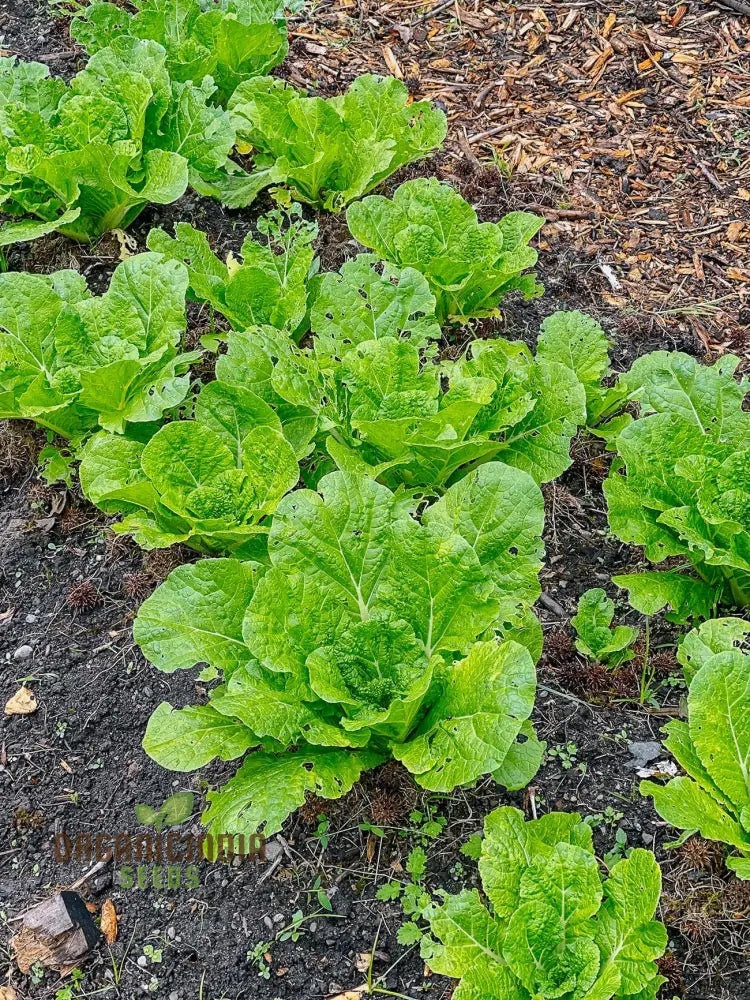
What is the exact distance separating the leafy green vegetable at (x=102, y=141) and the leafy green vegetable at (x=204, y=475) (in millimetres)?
1218

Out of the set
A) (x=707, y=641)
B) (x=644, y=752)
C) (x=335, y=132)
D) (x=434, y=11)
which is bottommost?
(x=644, y=752)

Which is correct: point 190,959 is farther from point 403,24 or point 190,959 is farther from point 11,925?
point 403,24

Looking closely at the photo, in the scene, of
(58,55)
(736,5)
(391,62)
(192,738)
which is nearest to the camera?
(192,738)

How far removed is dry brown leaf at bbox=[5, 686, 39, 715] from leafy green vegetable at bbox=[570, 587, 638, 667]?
1.76 metres

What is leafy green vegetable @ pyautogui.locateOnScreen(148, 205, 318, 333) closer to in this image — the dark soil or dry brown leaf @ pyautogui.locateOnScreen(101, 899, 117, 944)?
the dark soil

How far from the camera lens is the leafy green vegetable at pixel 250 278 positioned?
12.1 feet

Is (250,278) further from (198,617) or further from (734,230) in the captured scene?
(734,230)

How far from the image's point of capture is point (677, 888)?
2566 millimetres

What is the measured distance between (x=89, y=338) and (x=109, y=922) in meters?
2.04

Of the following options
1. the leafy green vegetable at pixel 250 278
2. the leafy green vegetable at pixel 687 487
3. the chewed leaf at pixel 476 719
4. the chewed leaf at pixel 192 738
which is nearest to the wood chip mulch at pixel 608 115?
the leafy green vegetable at pixel 687 487

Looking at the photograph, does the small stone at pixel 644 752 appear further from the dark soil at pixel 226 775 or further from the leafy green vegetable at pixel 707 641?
the leafy green vegetable at pixel 707 641

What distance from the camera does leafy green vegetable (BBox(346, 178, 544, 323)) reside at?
3799 mm

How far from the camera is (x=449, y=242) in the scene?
3.90 meters

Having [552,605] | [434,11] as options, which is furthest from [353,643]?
[434,11]
